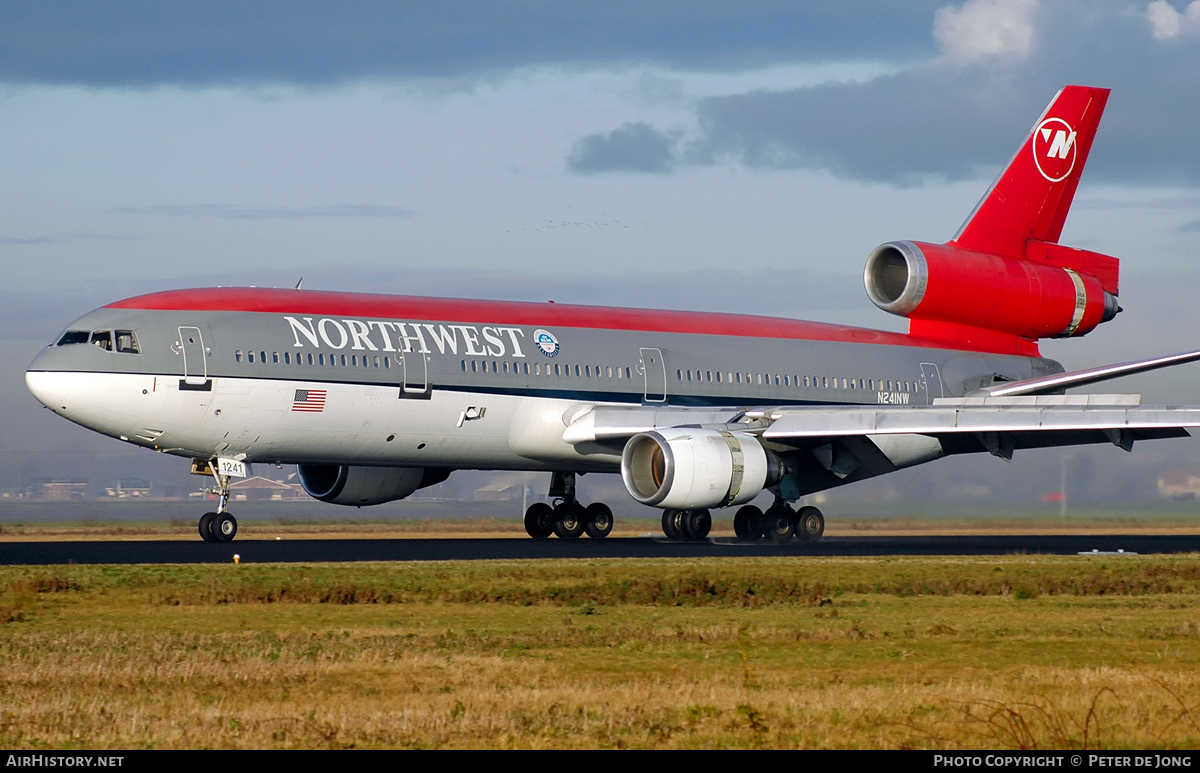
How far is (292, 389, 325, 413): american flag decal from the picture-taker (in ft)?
91.7

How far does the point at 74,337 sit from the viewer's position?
27.1 meters

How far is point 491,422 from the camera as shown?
100 feet

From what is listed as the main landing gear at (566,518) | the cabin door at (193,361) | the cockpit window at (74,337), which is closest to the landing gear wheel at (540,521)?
the main landing gear at (566,518)

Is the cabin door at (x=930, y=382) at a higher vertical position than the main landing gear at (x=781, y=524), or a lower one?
higher

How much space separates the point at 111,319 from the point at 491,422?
7.48 m

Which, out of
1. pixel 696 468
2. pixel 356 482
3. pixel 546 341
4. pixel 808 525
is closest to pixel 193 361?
pixel 356 482

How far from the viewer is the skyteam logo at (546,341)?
31.5 m

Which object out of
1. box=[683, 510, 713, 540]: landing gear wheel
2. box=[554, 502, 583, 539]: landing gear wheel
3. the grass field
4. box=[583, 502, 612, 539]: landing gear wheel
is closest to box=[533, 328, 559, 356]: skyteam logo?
box=[683, 510, 713, 540]: landing gear wheel

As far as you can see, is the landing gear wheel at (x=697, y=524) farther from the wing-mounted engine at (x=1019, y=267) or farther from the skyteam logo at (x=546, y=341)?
the wing-mounted engine at (x=1019, y=267)

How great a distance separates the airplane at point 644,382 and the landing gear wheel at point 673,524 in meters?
0.08

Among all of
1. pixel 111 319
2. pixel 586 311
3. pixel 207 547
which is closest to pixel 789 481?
pixel 586 311

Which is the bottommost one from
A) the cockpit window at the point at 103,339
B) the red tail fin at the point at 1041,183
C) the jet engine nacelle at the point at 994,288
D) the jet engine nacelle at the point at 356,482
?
the jet engine nacelle at the point at 356,482

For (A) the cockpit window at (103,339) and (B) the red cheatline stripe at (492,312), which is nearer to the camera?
(A) the cockpit window at (103,339)
